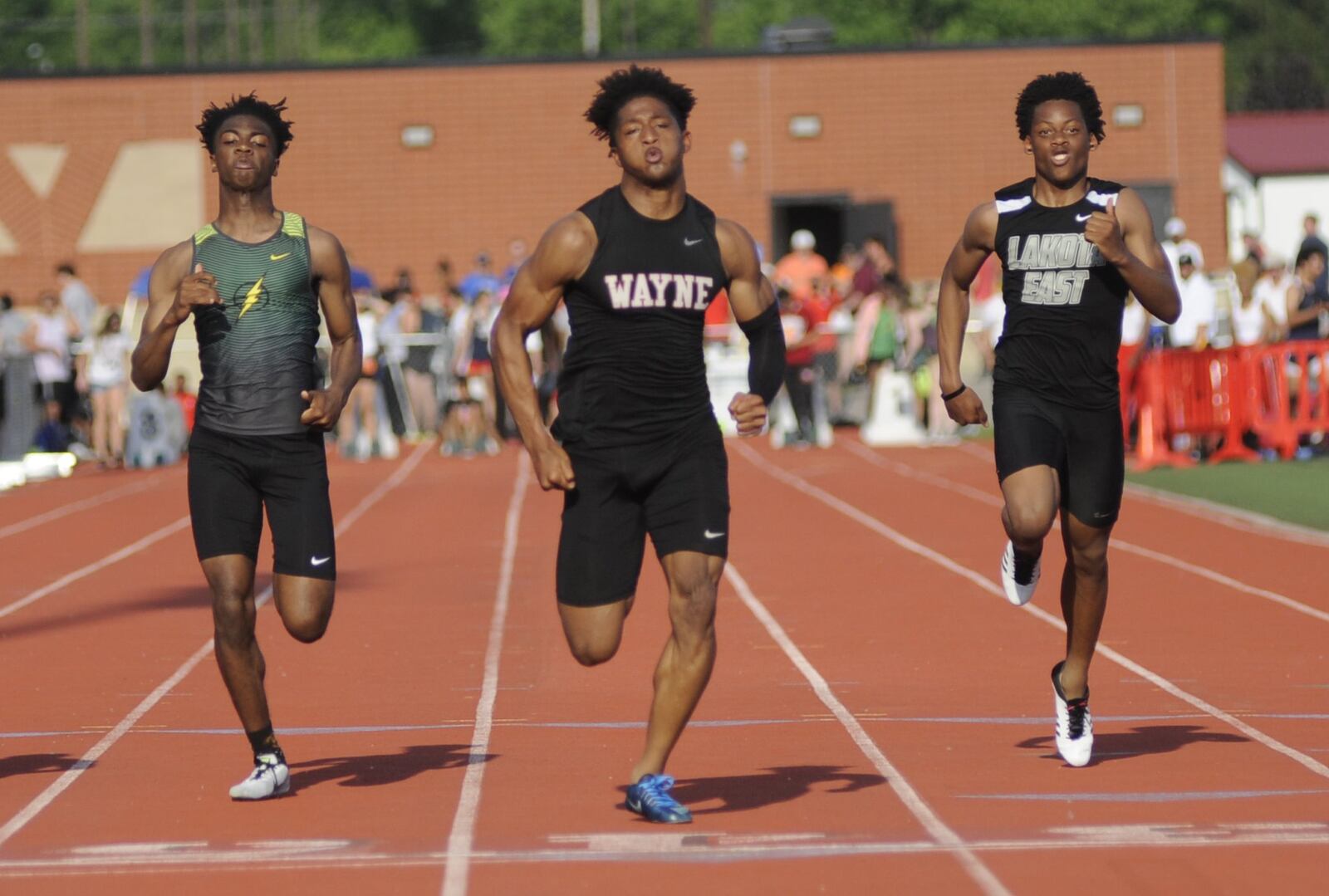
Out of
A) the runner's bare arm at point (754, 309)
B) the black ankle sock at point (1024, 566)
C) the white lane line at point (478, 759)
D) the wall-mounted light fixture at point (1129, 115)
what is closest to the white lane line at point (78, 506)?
the white lane line at point (478, 759)

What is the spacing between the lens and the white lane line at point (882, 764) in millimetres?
6062

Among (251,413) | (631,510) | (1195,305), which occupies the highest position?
(251,413)

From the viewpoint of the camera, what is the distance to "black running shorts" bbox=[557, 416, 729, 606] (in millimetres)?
6680

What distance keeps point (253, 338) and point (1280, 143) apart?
6046cm

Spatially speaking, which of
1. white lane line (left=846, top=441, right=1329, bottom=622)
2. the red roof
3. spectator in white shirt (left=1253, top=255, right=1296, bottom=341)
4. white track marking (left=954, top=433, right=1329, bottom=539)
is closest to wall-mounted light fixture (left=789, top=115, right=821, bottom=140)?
white lane line (left=846, top=441, right=1329, bottom=622)

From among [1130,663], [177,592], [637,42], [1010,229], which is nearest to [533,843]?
[1010,229]

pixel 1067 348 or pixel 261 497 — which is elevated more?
pixel 1067 348

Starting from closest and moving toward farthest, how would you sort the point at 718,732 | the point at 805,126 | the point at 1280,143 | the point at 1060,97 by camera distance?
the point at 1060,97 → the point at 718,732 → the point at 805,126 → the point at 1280,143

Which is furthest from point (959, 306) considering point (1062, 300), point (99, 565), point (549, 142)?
point (549, 142)

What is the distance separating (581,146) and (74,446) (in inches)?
566

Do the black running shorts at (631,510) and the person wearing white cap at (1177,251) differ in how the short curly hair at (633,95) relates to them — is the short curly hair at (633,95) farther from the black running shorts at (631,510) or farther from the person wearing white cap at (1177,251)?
the person wearing white cap at (1177,251)

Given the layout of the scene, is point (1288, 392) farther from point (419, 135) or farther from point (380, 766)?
point (419, 135)

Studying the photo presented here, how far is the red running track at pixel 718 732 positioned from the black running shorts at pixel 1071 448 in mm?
884

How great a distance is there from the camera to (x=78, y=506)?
21.1 meters
